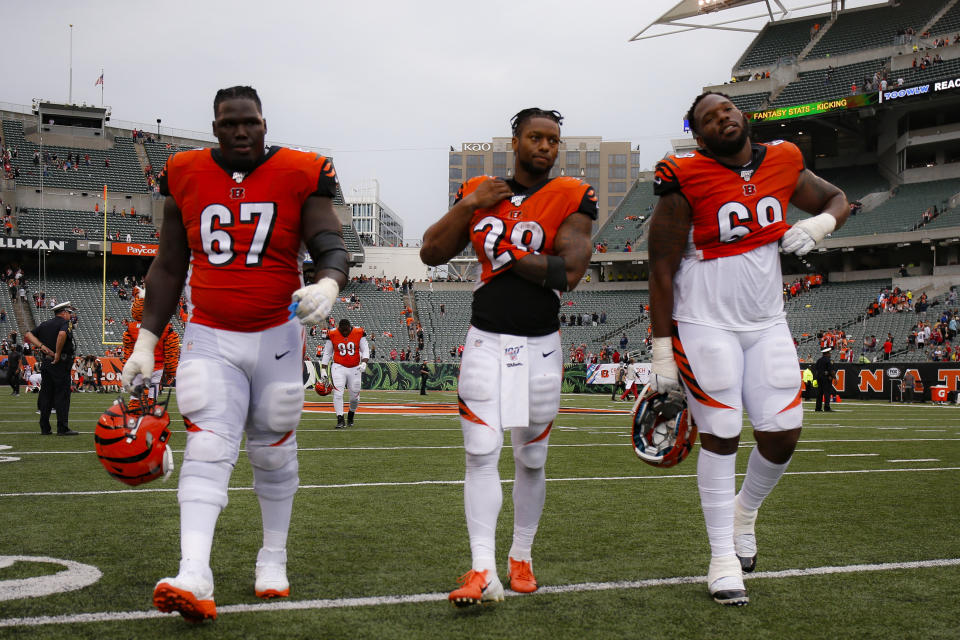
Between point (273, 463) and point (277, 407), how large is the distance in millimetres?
280

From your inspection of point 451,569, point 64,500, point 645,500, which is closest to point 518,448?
point 451,569

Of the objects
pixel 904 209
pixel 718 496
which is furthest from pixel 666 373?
pixel 904 209

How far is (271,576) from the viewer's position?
11.4ft

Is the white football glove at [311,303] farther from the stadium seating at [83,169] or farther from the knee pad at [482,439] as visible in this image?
the stadium seating at [83,169]

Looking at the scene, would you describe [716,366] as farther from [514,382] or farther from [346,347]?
[346,347]

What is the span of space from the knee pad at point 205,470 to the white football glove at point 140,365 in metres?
0.39

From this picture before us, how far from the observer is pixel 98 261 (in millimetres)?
42344

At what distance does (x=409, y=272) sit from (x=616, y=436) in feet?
161

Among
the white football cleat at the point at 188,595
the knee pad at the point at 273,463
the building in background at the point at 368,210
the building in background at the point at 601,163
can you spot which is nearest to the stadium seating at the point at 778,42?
the knee pad at the point at 273,463

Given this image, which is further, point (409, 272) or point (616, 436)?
point (409, 272)

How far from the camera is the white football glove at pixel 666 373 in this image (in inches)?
149

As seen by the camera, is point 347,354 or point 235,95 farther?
point 347,354

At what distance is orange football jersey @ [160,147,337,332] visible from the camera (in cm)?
342

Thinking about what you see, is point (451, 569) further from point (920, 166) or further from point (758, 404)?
point (920, 166)
